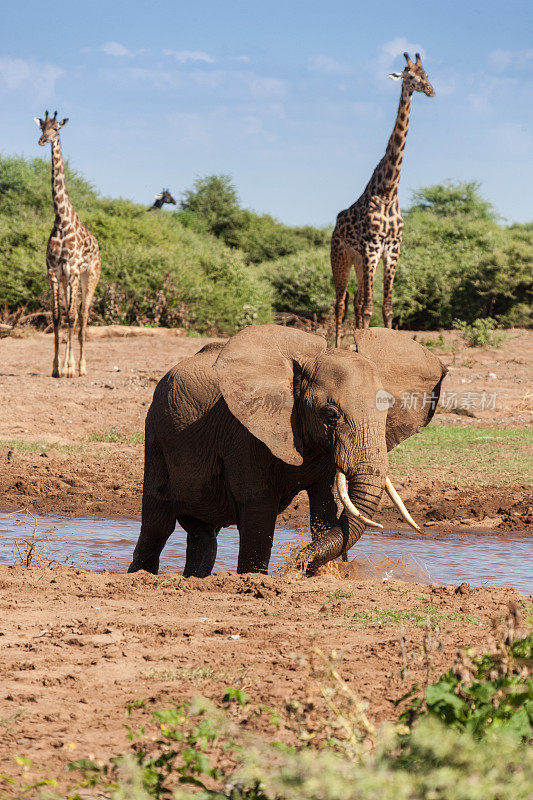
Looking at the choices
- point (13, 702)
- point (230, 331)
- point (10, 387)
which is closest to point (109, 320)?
point (230, 331)

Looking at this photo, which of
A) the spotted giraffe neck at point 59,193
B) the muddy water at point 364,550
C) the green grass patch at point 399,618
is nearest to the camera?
the green grass patch at point 399,618

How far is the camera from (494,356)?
18.4m

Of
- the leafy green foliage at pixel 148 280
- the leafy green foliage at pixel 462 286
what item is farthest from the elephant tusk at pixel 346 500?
the leafy green foliage at pixel 462 286

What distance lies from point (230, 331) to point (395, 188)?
8233 mm

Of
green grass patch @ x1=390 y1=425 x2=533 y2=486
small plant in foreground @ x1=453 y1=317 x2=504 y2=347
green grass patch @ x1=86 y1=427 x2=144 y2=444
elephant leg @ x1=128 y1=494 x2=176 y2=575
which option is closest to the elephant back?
elephant leg @ x1=128 y1=494 x2=176 y2=575

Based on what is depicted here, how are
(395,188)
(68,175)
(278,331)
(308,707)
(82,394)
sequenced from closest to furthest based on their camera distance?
(308,707)
(278,331)
(82,394)
(395,188)
(68,175)

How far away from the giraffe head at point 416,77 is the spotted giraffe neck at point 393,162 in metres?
0.35

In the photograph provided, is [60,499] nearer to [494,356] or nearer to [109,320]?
[494,356]

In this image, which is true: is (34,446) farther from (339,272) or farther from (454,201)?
(454,201)

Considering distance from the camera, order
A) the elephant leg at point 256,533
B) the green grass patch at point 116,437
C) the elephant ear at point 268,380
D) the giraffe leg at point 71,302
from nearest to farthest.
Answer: the elephant ear at point 268,380 < the elephant leg at point 256,533 < the green grass patch at point 116,437 < the giraffe leg at point 71,302

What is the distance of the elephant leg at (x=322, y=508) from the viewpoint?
19.8 feet

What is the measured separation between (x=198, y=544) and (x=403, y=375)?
2.00 meters

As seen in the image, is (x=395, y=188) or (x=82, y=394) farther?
(x=395, y=188)

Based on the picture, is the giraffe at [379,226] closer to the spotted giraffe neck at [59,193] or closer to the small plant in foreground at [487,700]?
the spotted giraffe neck at [59,193]
